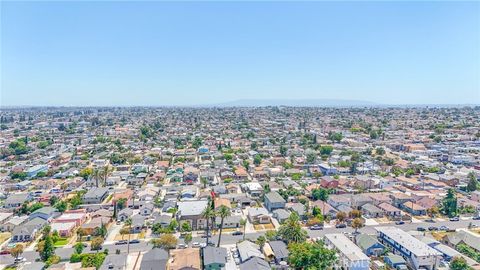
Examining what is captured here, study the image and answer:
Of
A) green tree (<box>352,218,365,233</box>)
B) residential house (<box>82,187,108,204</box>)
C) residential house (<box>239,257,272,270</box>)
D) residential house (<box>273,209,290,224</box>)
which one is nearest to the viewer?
residential house (<box>239,257,272,270</box>)

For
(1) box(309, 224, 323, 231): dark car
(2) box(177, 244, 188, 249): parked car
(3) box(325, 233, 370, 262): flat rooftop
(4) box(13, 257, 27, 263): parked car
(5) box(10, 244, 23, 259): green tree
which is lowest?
Answer: (4) box(13, 257, 27, 263): parked car

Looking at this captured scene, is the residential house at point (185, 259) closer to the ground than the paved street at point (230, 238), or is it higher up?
higher up

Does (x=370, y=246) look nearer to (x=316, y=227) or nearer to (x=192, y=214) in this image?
(x=316, y=227)

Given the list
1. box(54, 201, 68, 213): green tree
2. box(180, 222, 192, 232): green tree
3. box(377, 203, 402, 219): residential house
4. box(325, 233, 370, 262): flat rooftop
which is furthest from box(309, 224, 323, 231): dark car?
box(54, 201, 68, 213): green tree

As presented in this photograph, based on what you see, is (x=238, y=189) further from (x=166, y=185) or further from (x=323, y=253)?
(x=323, y=253)

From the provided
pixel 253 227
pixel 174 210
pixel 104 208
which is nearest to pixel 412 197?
pixel 253 227

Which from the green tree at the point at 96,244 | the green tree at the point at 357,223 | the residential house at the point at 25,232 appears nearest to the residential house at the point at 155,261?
the green tree at the point at 96,244

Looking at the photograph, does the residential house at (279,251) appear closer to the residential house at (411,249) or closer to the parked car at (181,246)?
the parked car at (181,246)

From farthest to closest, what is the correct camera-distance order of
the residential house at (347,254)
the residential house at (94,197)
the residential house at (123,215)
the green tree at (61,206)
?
the residential house at (94,197)
the green tree at (61,206)
the residential house at (123,215)
the residential house at (347,254)

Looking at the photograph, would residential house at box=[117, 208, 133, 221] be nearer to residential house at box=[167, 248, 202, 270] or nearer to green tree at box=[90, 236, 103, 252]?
green tree at box=[90, 236, 103, 252]

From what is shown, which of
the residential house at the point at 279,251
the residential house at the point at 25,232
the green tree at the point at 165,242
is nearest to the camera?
the residential house at the point at 279,251

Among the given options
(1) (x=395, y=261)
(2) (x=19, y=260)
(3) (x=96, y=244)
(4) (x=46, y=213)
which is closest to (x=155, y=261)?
(3) (x=96, y=244)
